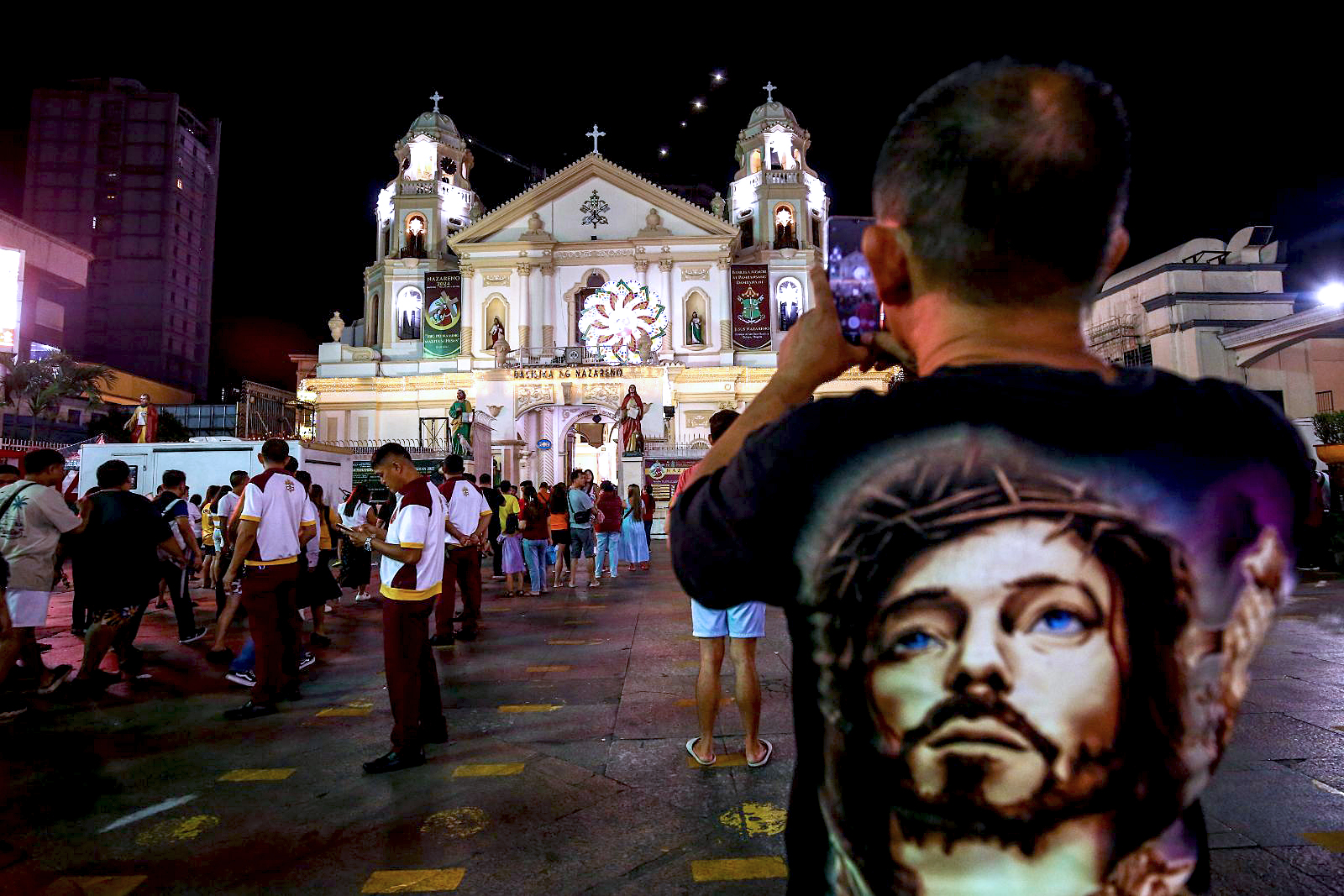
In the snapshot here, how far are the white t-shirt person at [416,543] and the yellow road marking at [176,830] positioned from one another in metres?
1.41

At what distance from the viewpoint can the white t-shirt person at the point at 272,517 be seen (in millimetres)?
5922

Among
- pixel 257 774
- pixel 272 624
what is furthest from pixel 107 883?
pixel 272 624

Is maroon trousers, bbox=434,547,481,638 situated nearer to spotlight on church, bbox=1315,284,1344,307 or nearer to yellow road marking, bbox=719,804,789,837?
yellow road marking, bbox=719,804,789,837

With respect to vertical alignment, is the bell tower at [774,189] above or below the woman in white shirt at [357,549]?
above

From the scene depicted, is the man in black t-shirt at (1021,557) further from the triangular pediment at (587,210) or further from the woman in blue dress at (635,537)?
the triangular pediment at (587,210)

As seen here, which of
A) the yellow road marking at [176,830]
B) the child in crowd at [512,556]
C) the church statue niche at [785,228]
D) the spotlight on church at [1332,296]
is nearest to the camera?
the yellow road marking at [176,830]

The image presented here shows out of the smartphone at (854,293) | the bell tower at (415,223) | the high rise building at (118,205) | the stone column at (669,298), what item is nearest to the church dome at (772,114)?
the stone column at (669,298)

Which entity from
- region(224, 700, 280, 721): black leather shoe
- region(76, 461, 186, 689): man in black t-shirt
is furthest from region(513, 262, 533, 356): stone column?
region(224, 700, 280, 721): black leather shoe

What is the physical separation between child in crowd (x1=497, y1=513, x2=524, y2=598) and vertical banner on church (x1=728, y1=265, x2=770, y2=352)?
24.3 metres

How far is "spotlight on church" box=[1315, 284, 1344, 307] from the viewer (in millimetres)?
20797

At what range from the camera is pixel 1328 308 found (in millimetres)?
20406

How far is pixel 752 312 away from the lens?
35.3 m

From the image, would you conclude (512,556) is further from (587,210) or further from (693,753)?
(587,210)

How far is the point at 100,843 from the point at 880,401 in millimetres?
4289
